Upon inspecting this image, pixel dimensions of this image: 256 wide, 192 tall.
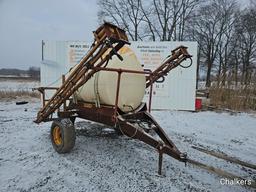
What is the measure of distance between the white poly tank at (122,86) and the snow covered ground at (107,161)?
100cm

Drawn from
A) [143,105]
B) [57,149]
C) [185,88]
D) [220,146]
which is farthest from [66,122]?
[185,88]

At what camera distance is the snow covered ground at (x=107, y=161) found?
3236 mm

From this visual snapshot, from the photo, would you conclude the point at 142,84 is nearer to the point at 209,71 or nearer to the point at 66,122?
the point at 66,122

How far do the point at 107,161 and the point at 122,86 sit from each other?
1.35m

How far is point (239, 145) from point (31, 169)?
14.2 feet

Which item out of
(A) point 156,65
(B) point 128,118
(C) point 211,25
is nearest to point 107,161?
(B) point 128,118

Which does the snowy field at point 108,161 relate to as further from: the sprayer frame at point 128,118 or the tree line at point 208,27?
the tree line at point 208,27

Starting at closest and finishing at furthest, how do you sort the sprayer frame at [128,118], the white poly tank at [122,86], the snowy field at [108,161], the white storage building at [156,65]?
the snowy field at [108,161], the sprayer frame at [128,118], the white poly tank at [122,86], the white storage building at [156,65]

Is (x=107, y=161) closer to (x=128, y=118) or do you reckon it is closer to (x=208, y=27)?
(x=128, y=118)

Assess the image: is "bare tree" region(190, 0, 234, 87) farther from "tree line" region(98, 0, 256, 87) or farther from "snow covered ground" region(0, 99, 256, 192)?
"snow covered ground" region(0, 99, 256, 192)

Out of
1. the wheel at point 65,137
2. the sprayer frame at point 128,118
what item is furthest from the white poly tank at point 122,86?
the wheel at point 65,137

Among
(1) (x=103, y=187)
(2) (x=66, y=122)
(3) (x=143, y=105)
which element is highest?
(3) (x=143, y=105)

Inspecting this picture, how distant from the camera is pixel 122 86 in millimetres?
4215

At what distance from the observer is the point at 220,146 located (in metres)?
5.13
